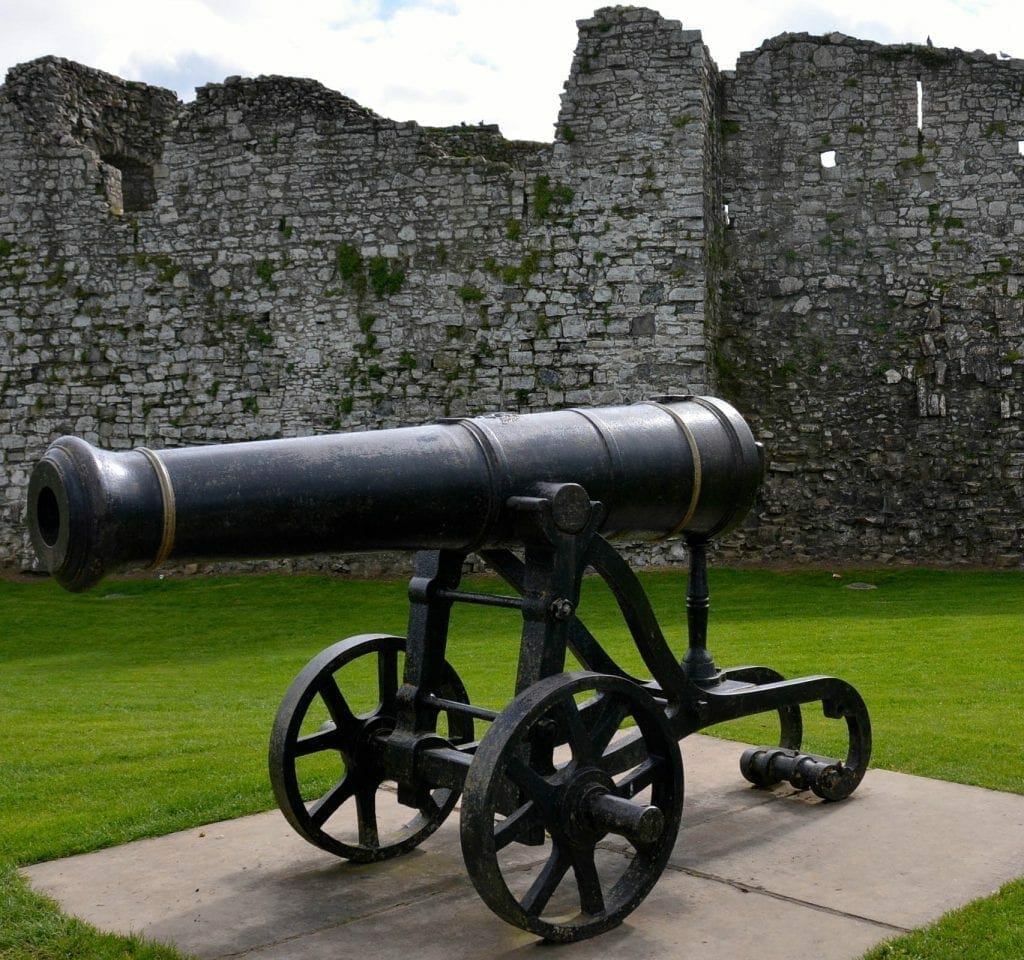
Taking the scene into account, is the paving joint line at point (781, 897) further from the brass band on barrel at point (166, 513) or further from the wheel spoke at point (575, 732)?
the brass band on barrel at point (166, 513)

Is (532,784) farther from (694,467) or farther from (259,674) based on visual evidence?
(259,674)

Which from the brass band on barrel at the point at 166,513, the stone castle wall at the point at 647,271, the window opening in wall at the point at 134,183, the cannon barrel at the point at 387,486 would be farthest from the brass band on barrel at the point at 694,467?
the window opening in wall at the point at 134,183

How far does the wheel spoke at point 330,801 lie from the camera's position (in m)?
4.72

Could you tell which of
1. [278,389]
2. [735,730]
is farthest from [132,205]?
[735,730]

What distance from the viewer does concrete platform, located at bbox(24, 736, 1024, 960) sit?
398 cm

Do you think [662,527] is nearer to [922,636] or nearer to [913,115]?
[922,636]

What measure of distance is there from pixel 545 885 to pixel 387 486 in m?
1.27

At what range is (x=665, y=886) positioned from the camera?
14.5 feet

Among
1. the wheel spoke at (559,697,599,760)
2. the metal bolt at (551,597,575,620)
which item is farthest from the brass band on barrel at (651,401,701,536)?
the wheel spoke at (559,697,599,760)

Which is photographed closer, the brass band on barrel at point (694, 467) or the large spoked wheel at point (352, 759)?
the large spoked wheel at point (352, 759)

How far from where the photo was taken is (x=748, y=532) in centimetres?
1541

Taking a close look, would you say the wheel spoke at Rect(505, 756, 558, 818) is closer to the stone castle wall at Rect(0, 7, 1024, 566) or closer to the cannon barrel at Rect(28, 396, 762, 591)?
the cannon barrel at Rect(28, 396, 762, 591)

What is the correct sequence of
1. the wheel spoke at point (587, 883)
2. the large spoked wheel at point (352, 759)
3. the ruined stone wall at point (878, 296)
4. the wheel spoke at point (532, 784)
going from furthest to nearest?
the ruined stone wall at point (878, 296) → the large spoked wheel at point (352, 759) → the wheel spoke at point (587, 883) → the wheel spoke at point (532, 784)

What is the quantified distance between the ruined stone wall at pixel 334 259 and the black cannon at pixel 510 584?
9.74m
